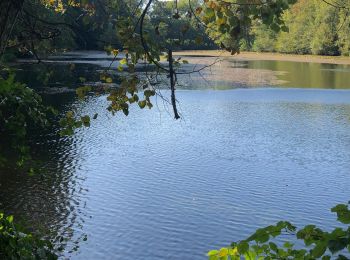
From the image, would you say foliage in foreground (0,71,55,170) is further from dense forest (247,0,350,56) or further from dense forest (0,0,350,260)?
dense forest (247,0,350,56)

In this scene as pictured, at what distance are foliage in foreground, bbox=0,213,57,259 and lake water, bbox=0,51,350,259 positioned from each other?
3.41 m

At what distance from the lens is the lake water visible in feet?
31.3

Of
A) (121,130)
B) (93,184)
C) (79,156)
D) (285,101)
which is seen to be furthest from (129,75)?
(285,101)

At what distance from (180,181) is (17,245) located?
9279 mm

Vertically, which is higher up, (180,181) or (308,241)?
(308,241)

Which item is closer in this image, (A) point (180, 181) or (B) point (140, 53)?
(B) point (140, 53)

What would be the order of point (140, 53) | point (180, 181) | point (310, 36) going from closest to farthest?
1. point (140, 53)
2. point (180, 181)
3. point (310, 36)

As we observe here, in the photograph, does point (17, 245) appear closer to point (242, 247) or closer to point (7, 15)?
point (7, 15)

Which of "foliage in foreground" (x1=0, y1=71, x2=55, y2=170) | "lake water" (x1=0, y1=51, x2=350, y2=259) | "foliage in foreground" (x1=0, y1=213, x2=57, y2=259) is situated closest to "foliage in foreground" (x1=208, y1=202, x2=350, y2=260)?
"foliage in foreground" (x1=0, y1=213, x2=57, y2=259)

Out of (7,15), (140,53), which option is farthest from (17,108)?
(140,53)

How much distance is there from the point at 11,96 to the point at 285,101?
927 inches

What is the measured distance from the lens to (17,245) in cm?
336

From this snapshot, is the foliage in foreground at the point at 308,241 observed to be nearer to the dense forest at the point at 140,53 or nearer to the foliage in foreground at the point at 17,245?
the dense forest at the point at 140,53

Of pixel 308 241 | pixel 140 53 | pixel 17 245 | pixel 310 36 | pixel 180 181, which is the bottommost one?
pixel 180 181
